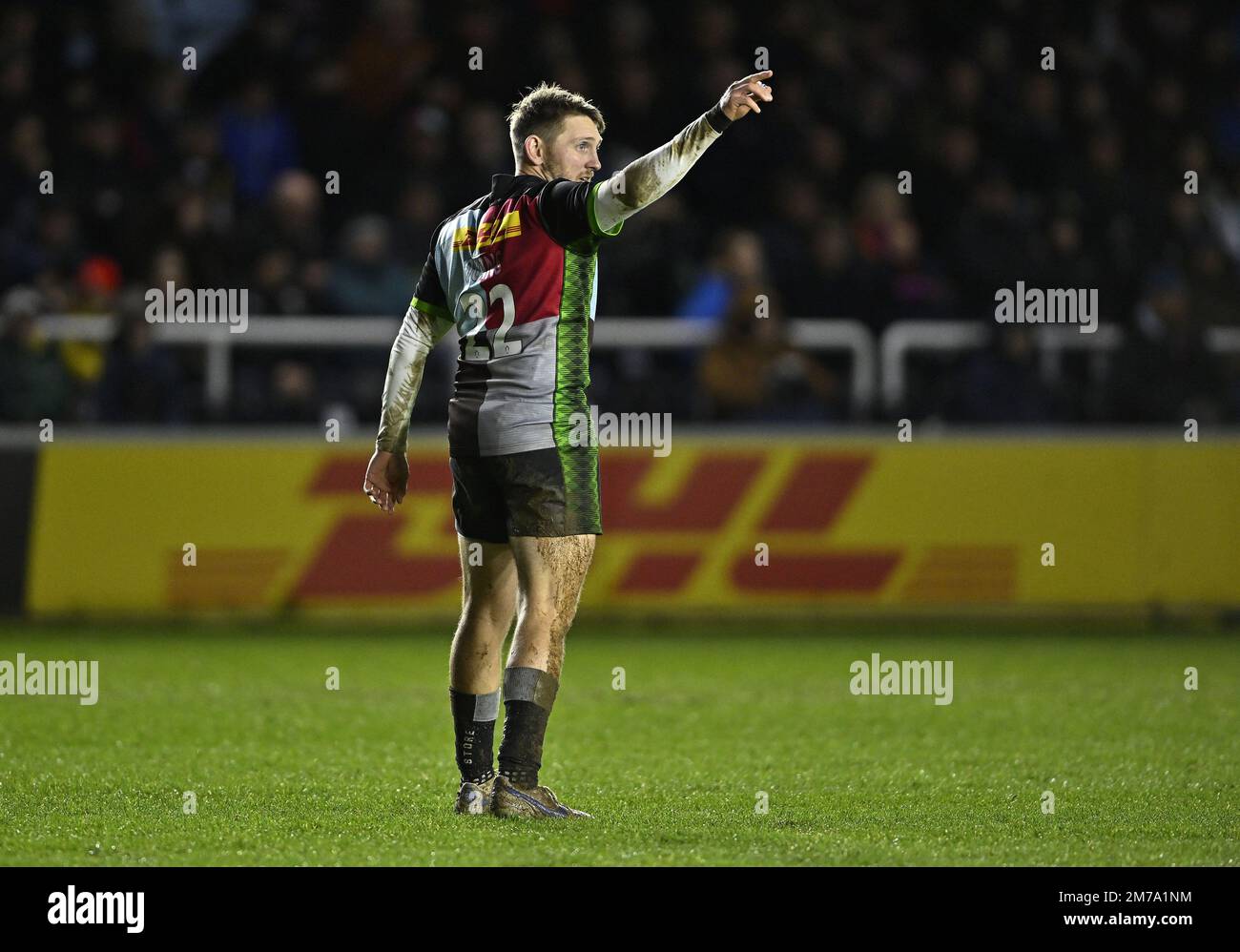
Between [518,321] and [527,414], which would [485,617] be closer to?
[527,414]

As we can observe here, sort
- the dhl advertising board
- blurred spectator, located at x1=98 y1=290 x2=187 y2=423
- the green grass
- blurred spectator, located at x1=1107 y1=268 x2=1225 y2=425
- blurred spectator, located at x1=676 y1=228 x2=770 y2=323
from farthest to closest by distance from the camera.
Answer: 1. blurred spectator, located at x1=676 y1=228 x2=770 y2=323
2. blurred spectator, located at x1=1107 y1=268 x2=1225 y2=425
3. blurred spectator, located at x1=98 y1=290 x2=187 y2=423
4. the dhl advertising board
5. the green grass

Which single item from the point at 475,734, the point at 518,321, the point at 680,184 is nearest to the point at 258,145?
the point at 680,184

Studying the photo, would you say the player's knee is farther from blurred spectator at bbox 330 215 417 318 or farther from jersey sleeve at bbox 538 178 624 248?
blurred spectator at bbox 330 215 417 318

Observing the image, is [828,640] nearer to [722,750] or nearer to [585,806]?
[722,750]

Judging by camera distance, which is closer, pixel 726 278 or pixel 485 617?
pixel 485 617

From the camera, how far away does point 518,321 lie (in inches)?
259

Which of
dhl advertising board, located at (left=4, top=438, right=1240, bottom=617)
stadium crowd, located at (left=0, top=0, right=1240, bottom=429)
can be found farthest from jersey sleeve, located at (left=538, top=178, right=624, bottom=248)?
stadium crowd, located at (left=0, top=0, right=1240, bottom=429)

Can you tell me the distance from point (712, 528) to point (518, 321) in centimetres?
696

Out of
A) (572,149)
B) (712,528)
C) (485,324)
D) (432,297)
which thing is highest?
(572,149)

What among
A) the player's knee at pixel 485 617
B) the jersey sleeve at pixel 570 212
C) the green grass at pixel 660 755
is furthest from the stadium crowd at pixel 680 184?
the jersey sleeve at pixel 570 212

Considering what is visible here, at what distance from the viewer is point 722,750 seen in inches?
327

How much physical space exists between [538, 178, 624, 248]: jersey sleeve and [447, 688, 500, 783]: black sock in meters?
1.53

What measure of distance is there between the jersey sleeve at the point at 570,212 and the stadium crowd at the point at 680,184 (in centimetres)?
746

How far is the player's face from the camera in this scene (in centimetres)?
657
